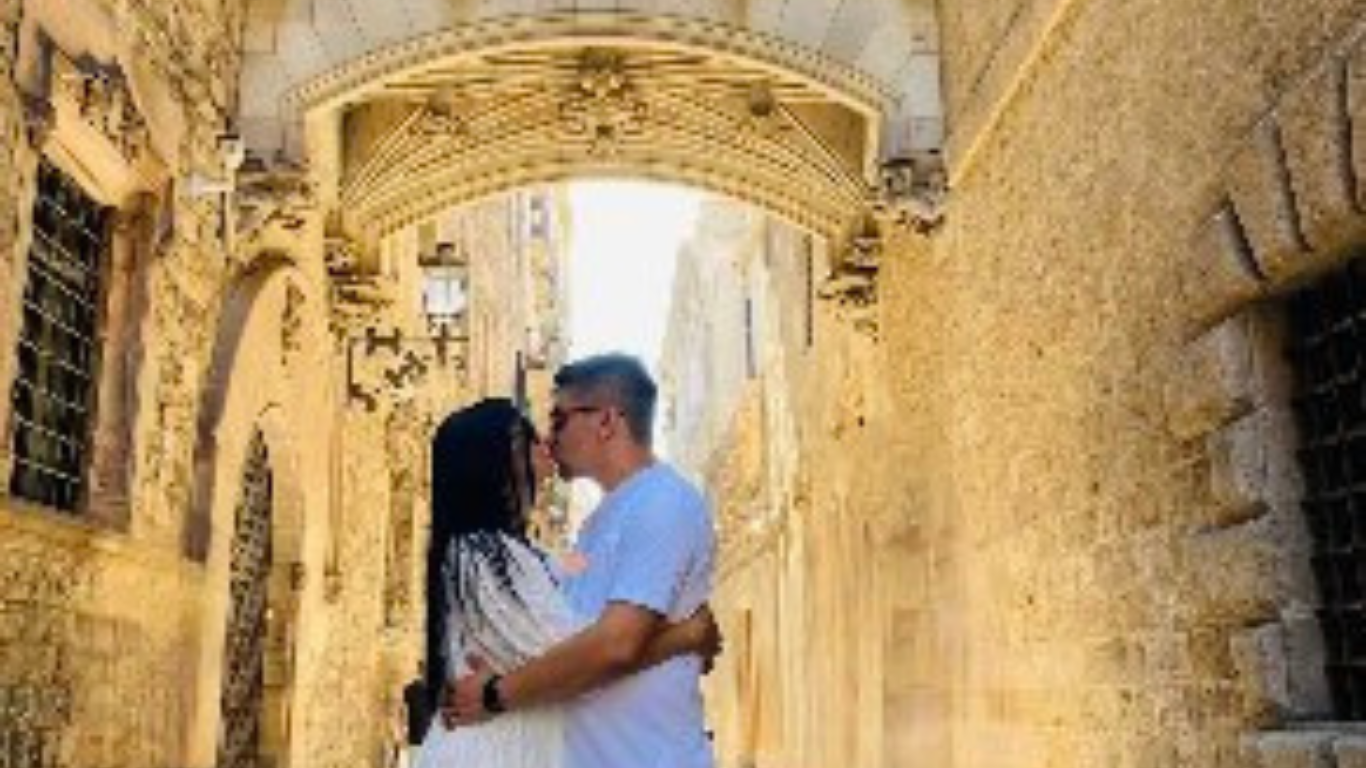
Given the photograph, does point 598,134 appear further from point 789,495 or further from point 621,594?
point 621,594

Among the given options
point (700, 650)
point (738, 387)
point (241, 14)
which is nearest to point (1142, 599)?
point (700, 650)

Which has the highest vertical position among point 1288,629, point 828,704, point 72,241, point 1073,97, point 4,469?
point 1073,97

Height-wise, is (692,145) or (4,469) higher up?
(692,145)

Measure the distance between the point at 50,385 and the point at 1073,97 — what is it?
14.2 ft

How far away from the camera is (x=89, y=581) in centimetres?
564

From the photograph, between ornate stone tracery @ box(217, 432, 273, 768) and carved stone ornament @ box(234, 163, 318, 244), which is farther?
ornate stone tracery @ box(217, 432, 273, 768)

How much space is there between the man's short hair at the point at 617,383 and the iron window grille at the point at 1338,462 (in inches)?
82.3

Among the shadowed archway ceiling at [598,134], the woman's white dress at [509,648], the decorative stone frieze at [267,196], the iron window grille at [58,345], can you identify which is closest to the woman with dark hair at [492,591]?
the woman's white dress at [509,648]

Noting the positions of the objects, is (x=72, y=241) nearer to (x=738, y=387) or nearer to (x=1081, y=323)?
(x=1081, y=323)

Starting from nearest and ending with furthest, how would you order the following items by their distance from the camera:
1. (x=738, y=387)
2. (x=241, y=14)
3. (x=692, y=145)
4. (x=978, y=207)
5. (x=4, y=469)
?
(x=4, y=469), (x=978, y=207), (x=241, y=14), (x=692, y=145), (x=738, y=387)

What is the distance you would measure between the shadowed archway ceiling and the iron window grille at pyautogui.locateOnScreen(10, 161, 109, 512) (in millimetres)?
3584

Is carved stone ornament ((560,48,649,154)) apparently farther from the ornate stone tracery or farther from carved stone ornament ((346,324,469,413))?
the ornate stone tracery

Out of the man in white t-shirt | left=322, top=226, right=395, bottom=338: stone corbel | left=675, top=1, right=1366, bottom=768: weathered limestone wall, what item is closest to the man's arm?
the man in white t-shirt

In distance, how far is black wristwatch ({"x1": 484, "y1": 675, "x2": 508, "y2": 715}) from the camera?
2.42m
